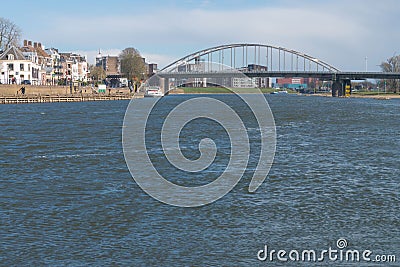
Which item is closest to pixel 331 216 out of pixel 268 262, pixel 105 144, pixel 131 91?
pixel 268 262

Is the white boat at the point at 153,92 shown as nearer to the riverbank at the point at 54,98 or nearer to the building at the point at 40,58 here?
the riverbank at the point at 54,98

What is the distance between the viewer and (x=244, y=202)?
56.9ft

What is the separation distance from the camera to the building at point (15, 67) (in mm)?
128625

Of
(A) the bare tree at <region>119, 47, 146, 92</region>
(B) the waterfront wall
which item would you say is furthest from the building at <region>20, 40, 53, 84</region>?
(A) the bare tree at <region>119, 47, 146, 92</region>

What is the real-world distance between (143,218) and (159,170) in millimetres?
7967

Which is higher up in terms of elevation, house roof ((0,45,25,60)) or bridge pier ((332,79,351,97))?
house roof ((0,45,25,60))

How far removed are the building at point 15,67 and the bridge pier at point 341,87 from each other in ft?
273

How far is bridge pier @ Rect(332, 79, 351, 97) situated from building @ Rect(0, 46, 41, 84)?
83.2 metres

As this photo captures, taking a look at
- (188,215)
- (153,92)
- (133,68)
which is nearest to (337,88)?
(153,92)

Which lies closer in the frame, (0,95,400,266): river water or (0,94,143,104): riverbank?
(0,95,400,266): river water

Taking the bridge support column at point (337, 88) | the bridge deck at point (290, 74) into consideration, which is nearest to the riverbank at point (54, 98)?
the bridge deck at point (290, 74)

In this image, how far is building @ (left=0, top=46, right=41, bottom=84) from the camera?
128625 millimetres

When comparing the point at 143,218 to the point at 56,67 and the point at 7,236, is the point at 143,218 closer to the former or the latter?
the point at 7,236

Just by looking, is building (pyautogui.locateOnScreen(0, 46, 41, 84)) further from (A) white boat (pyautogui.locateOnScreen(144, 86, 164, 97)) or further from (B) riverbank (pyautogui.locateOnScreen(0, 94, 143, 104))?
(A) white boat (pyautogui.locateOnScreen(144, 86, 164, 97))
